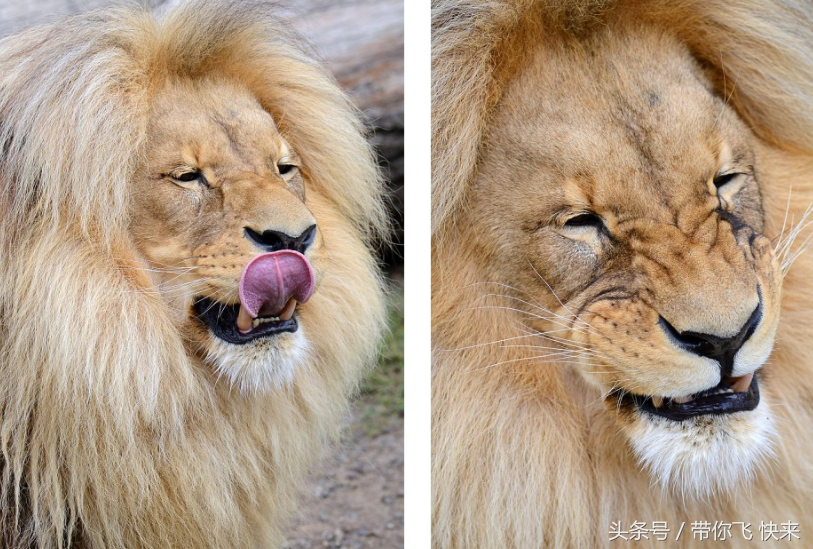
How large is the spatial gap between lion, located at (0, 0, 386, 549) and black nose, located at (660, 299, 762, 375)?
0.50 meters

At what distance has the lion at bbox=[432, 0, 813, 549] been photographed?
45.2 inches

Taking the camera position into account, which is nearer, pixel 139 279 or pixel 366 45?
pixel 139 279

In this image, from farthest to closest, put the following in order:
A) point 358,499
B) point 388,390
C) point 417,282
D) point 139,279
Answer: point 388,390 → point 358,499 → point 417,282 → point 139,279

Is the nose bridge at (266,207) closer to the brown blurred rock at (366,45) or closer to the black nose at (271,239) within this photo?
the black nose at (271,239)

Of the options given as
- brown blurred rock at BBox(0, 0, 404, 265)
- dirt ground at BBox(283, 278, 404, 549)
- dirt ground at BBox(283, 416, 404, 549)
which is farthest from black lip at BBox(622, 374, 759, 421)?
brown blurred rock at BBox(0, 0, 404, 265)

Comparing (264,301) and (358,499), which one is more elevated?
(264,301)

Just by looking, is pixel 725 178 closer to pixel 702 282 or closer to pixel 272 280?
pixel 702 282

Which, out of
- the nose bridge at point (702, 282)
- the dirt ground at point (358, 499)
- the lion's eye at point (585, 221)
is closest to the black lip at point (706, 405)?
the nose bridge at point (702, 282)

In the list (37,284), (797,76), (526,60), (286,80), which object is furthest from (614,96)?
(37,284)

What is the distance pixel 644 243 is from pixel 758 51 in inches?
14.1

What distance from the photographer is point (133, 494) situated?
1.21m

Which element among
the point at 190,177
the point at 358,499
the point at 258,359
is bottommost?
the point at 358,499

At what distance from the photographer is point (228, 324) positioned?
47.4 inches

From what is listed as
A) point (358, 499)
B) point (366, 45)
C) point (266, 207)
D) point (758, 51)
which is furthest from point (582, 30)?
point (358, 499)
